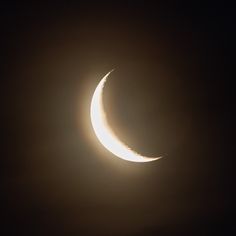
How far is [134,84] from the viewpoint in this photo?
11.8 ft

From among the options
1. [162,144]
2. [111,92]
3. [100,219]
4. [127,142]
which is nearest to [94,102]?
[111,92]

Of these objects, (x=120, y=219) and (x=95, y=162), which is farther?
(x=120, y=219)

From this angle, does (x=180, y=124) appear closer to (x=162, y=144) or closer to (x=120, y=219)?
(x=162, y=144)

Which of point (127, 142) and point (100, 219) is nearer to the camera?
point (127, 142)

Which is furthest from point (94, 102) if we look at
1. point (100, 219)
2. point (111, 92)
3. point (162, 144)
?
point (100, 219)

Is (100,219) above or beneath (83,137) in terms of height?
beneath

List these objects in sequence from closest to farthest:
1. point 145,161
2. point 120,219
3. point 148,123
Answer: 1. point 148,123
2. point 145,161
3. point 120,219

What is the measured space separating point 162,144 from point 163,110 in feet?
0.90

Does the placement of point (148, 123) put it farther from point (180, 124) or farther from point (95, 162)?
point (95, 162)

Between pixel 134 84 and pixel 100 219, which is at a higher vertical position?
pixel 134 84

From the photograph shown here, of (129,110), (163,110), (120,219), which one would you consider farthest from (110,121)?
(120,219)

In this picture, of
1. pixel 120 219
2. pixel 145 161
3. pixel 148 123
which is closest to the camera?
pixel 148 123

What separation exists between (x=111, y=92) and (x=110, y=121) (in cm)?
23

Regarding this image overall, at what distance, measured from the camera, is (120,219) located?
4.36 meters
